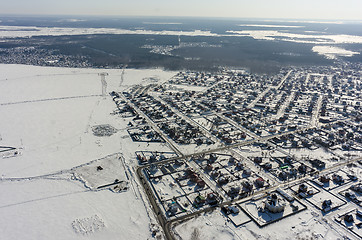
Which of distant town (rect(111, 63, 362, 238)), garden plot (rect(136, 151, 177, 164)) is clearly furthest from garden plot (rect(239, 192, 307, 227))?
garden plot (rect(136, 151, 177, 164))

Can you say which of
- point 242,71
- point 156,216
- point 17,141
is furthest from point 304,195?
point 242,71

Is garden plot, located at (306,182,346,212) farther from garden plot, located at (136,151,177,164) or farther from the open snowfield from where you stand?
garden plot, located at (136,151,177,164)

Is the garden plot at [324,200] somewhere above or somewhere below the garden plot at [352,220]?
above

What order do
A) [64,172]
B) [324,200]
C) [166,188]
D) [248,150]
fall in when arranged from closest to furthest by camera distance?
[324,200] < [166,188] < [64,172] < [248,150]

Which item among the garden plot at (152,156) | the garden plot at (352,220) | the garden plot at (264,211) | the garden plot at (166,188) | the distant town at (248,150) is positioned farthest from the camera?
the garden plot at (152,156)

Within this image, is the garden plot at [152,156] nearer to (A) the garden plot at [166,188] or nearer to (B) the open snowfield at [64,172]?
(B) the open snowfield at [64,172]

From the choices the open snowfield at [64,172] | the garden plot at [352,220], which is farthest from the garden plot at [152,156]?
the garden plot at [352,220]

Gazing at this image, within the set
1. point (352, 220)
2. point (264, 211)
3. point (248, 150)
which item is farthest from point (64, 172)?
point (352, 220)

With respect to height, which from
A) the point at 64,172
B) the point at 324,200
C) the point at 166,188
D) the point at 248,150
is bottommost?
the point at 324,200

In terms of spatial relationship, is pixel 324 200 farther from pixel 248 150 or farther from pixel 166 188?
pixel 166 188

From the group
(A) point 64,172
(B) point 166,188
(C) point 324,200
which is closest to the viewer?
(C) point 324,200
